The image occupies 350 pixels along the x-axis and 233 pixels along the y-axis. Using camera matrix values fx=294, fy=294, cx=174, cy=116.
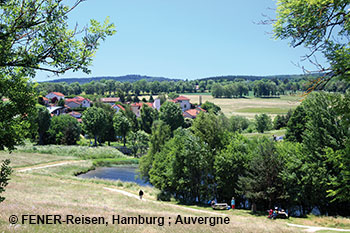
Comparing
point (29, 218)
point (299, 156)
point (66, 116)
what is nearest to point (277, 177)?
point (299, 156)

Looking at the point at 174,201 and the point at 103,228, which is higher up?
the point at 103,228

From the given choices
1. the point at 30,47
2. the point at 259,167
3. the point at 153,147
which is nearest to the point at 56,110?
the point at 153,147

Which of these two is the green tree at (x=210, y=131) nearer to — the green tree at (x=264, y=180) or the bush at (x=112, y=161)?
the green tree at (x=264, y=180)

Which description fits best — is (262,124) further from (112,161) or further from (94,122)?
(94,122)

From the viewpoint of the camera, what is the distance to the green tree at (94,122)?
77375 millimetres

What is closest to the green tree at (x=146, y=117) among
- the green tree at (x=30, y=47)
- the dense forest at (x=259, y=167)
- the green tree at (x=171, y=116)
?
the green tree at (x=171, y=116)

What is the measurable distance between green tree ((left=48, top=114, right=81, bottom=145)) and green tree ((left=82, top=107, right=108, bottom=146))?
3.26 meters

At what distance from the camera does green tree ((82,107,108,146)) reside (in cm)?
7738

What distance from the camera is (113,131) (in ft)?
297

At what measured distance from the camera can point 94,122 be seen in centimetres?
7725

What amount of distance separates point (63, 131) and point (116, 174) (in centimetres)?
2998

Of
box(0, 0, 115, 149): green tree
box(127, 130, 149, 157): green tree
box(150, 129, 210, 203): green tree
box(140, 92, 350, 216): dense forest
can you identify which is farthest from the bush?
box(0, 0, 115, 149): green tree

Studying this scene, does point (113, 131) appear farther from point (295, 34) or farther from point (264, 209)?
point (295, 34)

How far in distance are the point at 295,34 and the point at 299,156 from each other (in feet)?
87.1
